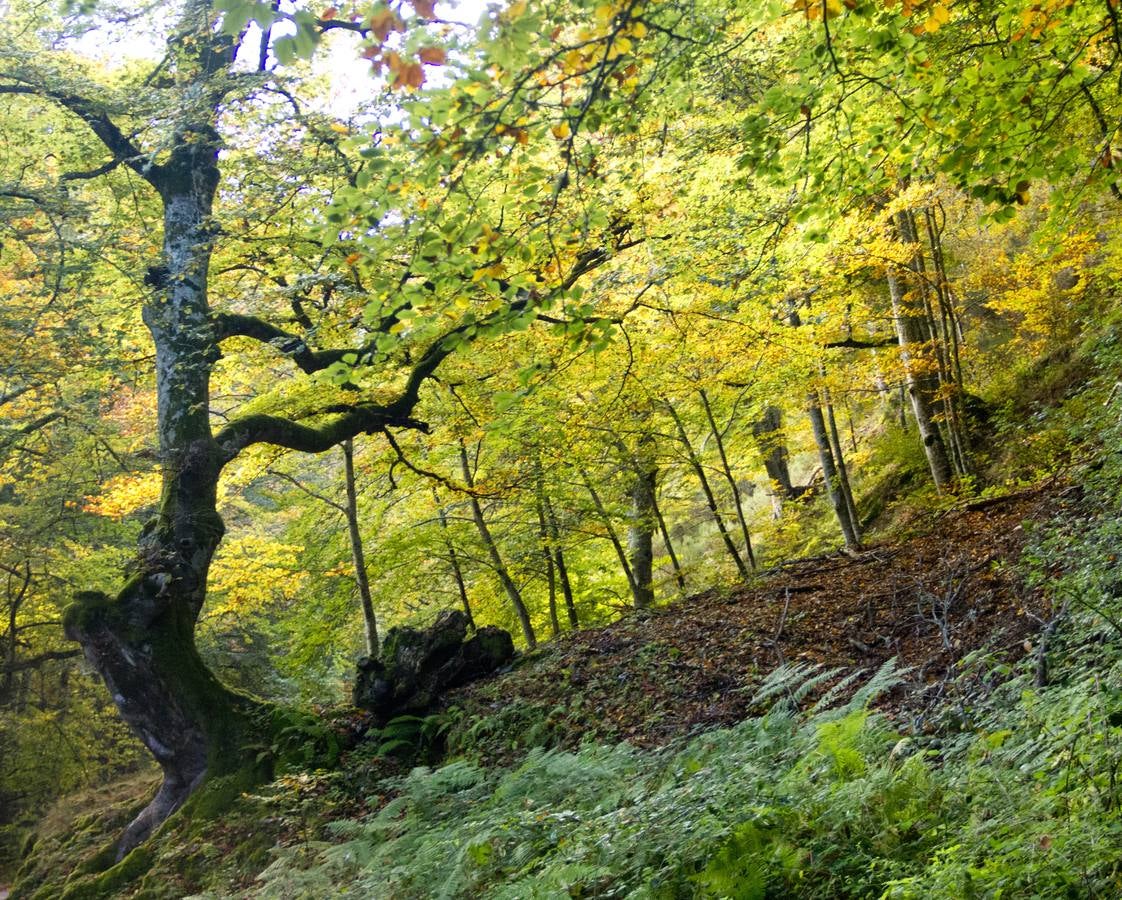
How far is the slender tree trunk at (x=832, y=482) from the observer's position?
11945 millimetres

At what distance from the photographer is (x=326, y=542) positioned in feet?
46.6

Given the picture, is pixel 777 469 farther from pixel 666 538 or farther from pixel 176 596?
pixel 176 596

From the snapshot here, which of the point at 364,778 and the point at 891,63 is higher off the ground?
the point at 891,63

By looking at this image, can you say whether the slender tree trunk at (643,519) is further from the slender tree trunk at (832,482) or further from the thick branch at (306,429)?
the thick branch at (306,429)

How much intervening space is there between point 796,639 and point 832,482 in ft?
15.2

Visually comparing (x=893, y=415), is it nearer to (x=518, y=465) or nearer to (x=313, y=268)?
(x=518, y=465)

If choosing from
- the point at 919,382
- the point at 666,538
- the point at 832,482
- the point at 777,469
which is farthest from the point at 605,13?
the point at 777,469

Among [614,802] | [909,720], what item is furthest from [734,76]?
[614,802]

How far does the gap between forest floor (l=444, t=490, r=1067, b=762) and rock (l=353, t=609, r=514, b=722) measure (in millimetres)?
356

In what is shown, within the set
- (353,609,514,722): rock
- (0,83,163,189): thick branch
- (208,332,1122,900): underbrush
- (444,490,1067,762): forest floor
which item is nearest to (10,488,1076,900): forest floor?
(444,490,1067,762): forest floor

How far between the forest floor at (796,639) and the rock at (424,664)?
1.17 feet

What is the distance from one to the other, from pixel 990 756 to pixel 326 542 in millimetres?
12345

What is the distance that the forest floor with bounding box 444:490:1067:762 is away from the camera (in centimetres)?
648

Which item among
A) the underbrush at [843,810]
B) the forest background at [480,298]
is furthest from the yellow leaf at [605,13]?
the underbrush at [843,810]
